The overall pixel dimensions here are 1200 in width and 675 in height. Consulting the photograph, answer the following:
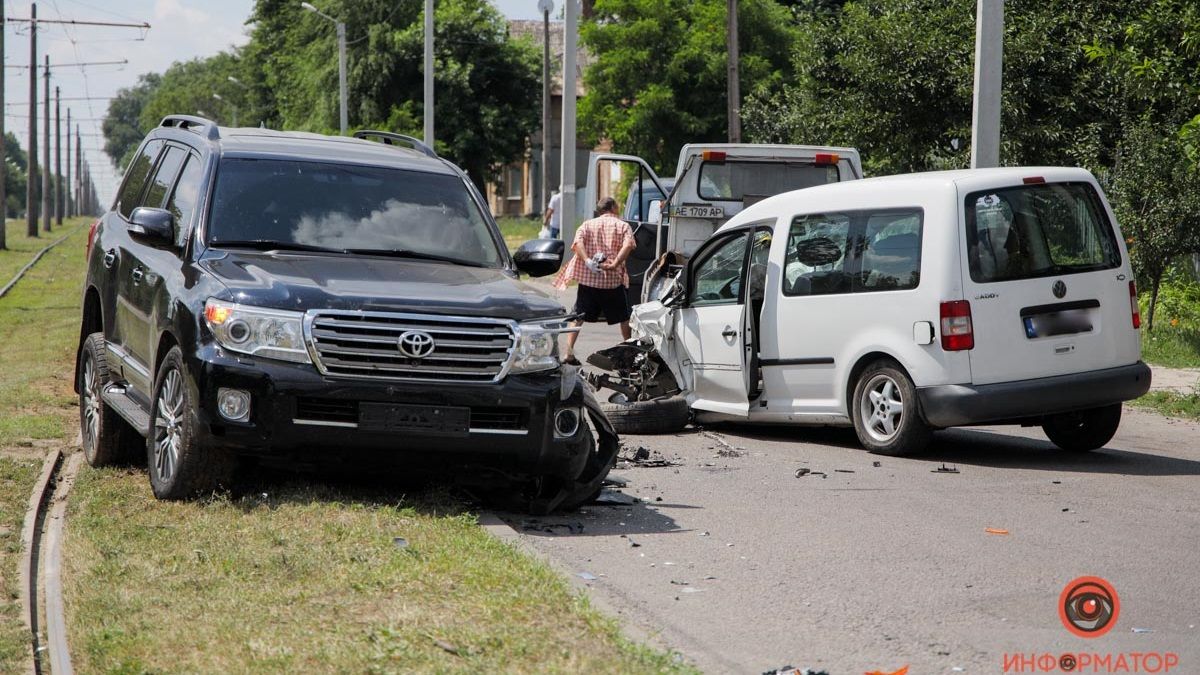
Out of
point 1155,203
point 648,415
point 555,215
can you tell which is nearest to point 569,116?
Result: point 555,215

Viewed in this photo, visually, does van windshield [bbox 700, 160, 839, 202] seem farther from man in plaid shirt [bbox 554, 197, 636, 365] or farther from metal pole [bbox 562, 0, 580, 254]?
metal pole [bbox 562, 0, 580, 254]

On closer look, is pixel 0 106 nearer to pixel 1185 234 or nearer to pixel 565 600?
pixel 1185 234

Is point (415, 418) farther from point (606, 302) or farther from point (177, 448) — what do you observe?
point (606, 302)

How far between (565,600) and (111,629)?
1604mm

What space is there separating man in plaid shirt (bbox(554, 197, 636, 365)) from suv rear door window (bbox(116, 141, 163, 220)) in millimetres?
6261

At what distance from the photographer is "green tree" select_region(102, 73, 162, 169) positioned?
18700 cm

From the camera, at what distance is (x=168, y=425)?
7855 mm

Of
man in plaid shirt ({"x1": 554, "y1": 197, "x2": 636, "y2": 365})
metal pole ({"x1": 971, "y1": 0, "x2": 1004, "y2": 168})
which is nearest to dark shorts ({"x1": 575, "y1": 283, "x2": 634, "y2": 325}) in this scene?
man in plaid shirt ({"x1": 554, "y1": 197, "x2": 636, "y2": 365})

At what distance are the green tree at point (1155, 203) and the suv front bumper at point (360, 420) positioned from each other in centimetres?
1175

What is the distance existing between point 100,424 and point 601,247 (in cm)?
786

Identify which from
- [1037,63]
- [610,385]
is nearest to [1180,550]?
[610,385]

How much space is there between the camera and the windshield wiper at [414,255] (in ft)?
27.4

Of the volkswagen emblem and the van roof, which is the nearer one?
the volkswagen emblem

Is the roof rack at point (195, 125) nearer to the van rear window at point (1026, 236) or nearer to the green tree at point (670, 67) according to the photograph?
the van rear window at point (1026, 236)
